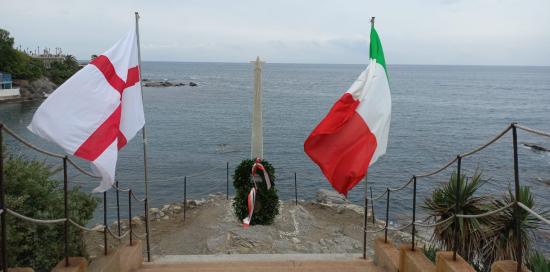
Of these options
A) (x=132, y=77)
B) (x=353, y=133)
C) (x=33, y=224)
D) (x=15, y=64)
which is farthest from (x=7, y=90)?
(x=353, y=133)

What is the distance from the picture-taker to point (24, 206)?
23.9ft

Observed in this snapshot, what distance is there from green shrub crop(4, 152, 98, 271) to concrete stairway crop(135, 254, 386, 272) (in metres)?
1.44

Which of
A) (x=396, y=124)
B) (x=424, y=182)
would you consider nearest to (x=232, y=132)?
(x=396, y=124)

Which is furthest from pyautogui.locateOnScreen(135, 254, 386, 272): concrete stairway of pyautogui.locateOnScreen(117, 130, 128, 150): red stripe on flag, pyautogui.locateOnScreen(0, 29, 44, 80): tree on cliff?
pyautogui.locateOnScreen(0, 29, 44, 80): tree on cliff

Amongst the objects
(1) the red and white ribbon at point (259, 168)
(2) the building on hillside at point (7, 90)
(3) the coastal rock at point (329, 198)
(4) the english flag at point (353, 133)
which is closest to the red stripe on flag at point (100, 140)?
(4) the english flag at point (353, 133)

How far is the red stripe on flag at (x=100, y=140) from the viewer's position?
5.38m

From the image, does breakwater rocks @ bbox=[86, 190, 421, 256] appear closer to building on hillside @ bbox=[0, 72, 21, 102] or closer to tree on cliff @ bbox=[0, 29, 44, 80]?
building on hillside @ bbox=[0, 72, 21, 102]

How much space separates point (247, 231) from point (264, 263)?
23.5 ft

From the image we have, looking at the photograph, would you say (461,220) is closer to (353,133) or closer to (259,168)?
(353,133)

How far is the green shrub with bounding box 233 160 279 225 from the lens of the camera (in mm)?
13930

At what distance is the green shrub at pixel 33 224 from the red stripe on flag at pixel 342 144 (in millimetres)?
3792

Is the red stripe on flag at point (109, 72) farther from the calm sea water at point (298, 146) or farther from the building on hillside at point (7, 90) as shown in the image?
the building on hillside at point (7, 90)

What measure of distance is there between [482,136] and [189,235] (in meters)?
36.1

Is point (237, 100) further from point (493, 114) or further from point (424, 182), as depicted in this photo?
point (424, 182)
